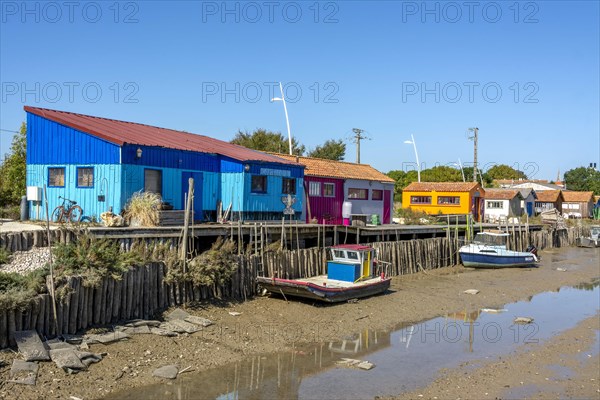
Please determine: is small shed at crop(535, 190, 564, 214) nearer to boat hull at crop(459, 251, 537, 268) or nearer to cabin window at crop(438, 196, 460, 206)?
cabin window at crop(438, 196, 460, 206)

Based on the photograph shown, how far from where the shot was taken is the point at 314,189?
3100 centimetres

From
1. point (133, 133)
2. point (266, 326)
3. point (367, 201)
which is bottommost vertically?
point (266, 326)

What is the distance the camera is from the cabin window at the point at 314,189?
30.6 m

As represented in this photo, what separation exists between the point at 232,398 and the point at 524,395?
6.50 meters

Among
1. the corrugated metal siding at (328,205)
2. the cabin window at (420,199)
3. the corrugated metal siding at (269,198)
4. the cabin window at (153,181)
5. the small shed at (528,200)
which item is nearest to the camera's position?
the cabin window at (153,181)

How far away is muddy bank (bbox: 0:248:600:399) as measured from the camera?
1167 centimetres

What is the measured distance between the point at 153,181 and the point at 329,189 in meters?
12.5

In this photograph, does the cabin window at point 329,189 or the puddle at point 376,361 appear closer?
the puddle at point 376,361

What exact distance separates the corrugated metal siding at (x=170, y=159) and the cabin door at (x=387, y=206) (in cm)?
1549

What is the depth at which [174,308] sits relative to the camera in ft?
54.4

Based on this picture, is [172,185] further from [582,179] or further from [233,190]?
[582,179]

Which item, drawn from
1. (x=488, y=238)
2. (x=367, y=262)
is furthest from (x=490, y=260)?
(x=367, y=262)

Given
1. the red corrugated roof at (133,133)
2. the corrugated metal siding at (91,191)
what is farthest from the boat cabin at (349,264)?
the corrugated metal siding at (91,191)

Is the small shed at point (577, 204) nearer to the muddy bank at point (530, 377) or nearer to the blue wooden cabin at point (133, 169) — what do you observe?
the blue wooden cabin at point (133, 169)
